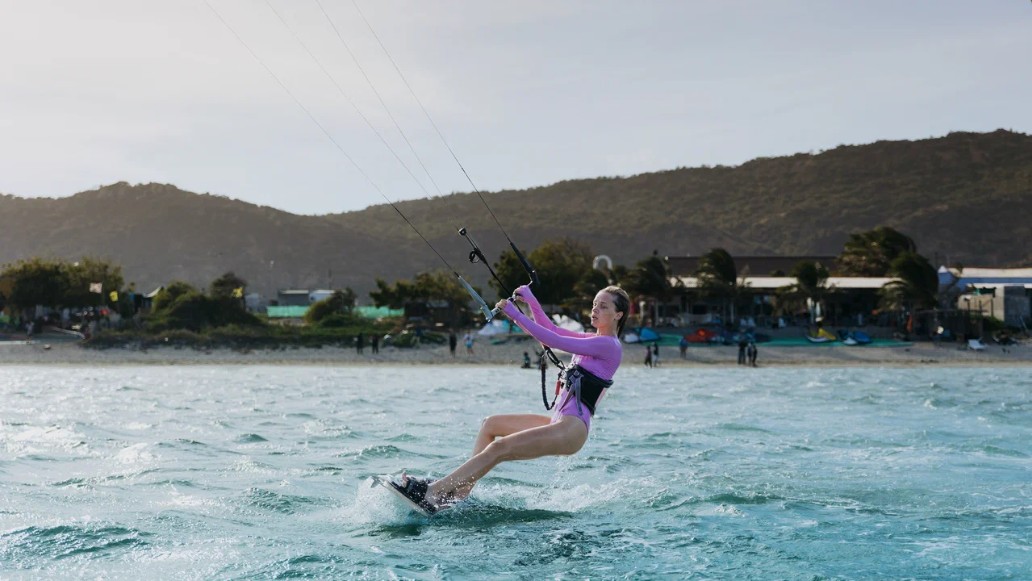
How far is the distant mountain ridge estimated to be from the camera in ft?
494

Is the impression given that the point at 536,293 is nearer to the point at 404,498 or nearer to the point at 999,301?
the point at 999,301

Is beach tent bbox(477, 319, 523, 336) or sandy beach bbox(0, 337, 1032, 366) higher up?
beach tent bbox(477, 319, 523, 336)

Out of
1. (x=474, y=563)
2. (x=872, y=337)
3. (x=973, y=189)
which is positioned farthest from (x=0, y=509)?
(x=973, y=189)

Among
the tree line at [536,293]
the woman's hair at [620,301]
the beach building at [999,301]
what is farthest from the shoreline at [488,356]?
the woman's hair at [620,301]

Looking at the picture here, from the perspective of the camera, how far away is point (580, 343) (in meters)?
8.88

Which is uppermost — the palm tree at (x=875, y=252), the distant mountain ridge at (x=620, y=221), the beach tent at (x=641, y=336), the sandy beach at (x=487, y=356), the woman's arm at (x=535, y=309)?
the distant mountain ridge at (x=620, y=221)

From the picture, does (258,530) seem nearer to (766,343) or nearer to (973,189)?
(766,343)

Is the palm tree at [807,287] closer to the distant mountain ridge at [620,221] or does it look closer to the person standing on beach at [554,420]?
the person standing on beach at [554,420]

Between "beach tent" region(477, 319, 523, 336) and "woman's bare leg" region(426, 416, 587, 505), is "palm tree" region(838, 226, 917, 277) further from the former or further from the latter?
"woman's bare leg" region(426, 416, 587, 505)

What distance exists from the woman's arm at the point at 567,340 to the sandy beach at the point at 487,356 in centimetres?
4086

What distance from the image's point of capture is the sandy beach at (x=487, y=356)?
5103cm

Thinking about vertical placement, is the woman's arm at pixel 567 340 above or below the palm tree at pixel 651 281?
below

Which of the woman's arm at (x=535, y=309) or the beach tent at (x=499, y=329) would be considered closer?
the woman's arm at (x=535, y=309)

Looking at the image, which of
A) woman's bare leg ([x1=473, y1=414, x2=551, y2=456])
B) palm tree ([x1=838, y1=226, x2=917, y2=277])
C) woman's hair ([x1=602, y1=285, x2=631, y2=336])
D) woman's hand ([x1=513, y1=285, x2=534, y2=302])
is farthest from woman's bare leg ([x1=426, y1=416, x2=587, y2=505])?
palm tree ([x1=838, y1=226, x2=917, y2=277])
